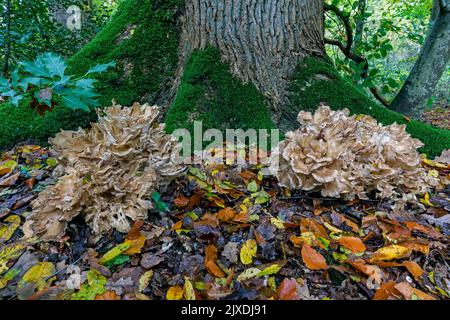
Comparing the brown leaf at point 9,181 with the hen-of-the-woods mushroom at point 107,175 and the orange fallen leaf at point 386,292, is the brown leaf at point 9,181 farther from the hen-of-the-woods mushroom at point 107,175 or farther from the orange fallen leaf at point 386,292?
the orange fallen leaf at point 386,292

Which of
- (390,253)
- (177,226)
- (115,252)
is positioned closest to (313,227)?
(390,253)

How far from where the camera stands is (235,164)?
323 cm

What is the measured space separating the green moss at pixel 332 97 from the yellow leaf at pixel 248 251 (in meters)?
2.10

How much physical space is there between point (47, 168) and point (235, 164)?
75.0 inches

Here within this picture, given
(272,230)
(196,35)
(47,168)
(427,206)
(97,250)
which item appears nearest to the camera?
(97,250)

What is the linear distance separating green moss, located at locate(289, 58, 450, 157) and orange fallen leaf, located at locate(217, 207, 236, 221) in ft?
6.04

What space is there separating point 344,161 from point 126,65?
293 centimetres

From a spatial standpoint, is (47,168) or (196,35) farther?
(196,35)

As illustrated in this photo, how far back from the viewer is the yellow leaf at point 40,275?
1.93 meters

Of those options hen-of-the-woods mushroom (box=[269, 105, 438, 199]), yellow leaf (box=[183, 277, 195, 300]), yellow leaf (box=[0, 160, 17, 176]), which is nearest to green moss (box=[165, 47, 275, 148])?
hen-of-the-woods mushroom (box=[269, 105, 438, 199])

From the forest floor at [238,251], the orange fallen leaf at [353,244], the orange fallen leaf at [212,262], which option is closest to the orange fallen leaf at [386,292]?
the forest floor at [238,251]

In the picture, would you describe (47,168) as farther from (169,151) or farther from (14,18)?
(14,18)

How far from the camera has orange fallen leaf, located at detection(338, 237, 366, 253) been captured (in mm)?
2222

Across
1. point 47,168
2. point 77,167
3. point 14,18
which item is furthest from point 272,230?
point 14,18
